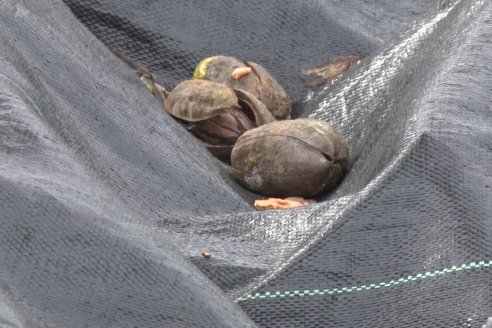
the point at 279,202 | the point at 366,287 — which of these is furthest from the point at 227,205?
the point at 366,287

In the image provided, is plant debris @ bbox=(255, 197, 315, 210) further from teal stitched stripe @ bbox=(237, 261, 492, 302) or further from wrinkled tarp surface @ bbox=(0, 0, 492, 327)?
teal stitched stripe @ bbox=(237, 261, 492, 302)

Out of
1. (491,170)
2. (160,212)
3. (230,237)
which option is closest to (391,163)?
(491,170)

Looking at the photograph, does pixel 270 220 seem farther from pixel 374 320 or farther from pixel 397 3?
pixel 397 3

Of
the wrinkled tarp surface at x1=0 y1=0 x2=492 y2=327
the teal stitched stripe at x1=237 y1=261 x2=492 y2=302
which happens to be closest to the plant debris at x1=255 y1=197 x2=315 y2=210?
the wrinkled tarp surface at x1=0 y1=0 x2=492 y2=327

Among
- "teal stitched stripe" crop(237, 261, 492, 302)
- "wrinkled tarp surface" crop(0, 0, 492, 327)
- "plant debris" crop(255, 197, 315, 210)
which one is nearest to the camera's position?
"wrinkled tarp surface" crop(0, 0, 492, 327)

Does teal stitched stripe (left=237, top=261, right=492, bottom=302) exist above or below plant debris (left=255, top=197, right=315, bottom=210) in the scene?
above

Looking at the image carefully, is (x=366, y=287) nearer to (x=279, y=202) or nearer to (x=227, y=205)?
(x=227, y=205)

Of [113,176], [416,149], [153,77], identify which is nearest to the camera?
[416,149]

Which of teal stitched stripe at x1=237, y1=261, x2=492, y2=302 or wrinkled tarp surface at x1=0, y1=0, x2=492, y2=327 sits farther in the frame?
teal stitched stripe at x1=237, y1=261, x2=492, y2=302
